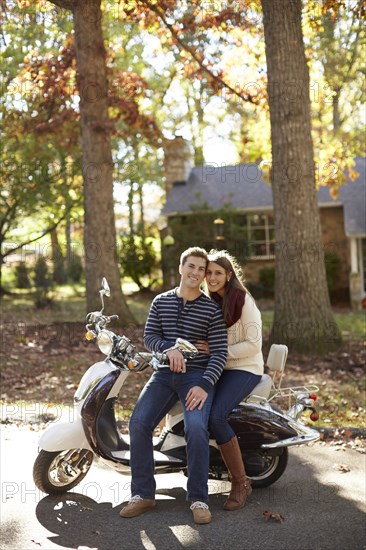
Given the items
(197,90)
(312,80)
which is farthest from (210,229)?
(197,90)

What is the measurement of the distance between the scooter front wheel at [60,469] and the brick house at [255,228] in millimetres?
17851

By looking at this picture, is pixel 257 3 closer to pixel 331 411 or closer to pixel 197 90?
pixel 331 411

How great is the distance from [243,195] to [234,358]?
2108 centimetres

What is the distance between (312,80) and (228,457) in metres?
14.8

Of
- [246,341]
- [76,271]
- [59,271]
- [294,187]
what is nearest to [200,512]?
[246,341]

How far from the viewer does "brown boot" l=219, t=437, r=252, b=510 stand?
5.02 m

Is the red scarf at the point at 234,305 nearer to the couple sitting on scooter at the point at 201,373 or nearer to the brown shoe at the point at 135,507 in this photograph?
the couple sitting on scooter at the point at 201,373

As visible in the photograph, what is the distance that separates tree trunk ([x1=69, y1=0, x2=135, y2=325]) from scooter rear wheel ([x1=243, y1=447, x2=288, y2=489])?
338 inches

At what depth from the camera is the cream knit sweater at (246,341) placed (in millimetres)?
5266

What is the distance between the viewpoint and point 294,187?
11289mm

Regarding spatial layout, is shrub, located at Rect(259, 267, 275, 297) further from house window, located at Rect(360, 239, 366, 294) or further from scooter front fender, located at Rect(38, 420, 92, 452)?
scooter front fender, located at Rect(38, 420, 92, 452)

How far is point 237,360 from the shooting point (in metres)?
5.34

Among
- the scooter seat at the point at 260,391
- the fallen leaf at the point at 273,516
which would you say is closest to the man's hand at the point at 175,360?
the scooter seat at the point at 260,391

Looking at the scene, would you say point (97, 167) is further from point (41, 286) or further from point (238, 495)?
point (238, 495)
